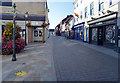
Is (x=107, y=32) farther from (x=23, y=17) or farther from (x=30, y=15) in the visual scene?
(x=23, y=17)

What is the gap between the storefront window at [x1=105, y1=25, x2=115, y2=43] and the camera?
31.2 feet

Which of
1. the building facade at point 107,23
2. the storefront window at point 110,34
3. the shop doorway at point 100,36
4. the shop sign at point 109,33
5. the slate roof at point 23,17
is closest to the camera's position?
the building facade at point 107,23

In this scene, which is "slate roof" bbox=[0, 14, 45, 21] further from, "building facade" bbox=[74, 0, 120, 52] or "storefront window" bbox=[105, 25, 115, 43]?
"storefront window" bbox=[105, 25, 115, 43]

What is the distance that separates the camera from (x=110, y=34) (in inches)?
395

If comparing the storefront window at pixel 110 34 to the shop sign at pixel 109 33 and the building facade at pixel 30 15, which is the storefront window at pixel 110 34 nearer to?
the shop sign at pixel 109 33

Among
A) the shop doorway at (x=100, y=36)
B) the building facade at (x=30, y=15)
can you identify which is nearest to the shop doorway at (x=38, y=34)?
the building facade at (x=30, y=15)

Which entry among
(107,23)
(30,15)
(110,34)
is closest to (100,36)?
(110,34)

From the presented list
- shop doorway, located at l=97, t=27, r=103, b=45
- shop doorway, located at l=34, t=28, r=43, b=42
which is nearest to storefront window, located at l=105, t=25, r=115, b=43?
shop doorway, located at l=97, t=27, r=103, b=45

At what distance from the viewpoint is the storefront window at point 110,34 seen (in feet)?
31.2

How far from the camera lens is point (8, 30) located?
7.07 m

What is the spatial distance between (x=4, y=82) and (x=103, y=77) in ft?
12.5

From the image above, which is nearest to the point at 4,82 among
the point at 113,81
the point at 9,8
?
the point at 113,81

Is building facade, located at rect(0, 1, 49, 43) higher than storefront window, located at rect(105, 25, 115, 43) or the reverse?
higher

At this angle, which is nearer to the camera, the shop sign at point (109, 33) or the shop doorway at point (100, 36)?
the shop sign at point (109, 33)
